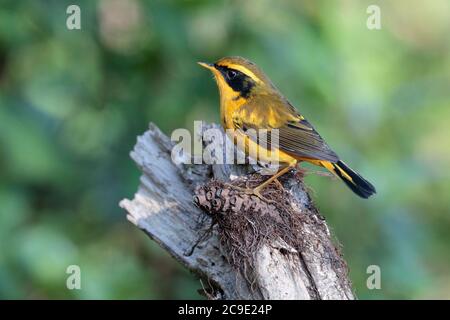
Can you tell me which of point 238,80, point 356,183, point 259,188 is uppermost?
point 238,80

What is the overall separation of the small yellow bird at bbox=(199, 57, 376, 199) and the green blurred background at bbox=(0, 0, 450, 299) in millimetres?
408

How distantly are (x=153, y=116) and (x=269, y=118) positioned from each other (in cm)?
143

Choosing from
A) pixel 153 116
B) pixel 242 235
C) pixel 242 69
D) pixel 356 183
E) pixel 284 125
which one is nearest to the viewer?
pixel 242 235

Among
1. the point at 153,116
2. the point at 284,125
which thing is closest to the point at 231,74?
the point at 284,125

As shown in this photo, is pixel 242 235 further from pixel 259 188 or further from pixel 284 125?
pixel 284 125

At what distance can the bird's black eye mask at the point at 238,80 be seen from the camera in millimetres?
6703

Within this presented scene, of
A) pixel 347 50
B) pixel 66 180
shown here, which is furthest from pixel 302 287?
pixel 66 180

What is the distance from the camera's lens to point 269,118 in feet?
21.6

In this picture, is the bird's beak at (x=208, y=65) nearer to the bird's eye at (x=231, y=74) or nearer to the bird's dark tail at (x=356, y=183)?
the bird's eye at (x=231, y=74)

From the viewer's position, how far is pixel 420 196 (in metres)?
8.50

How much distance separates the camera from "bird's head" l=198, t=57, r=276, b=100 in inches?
261

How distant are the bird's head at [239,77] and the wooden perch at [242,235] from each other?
1.12 metres

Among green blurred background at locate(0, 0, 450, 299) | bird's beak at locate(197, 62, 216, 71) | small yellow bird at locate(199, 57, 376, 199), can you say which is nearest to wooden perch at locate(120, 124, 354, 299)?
small yellow bird at locate(199, 57, 376, 199)

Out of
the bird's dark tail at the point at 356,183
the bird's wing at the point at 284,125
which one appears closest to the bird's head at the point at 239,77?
the bird's wing at the point at 284,125
